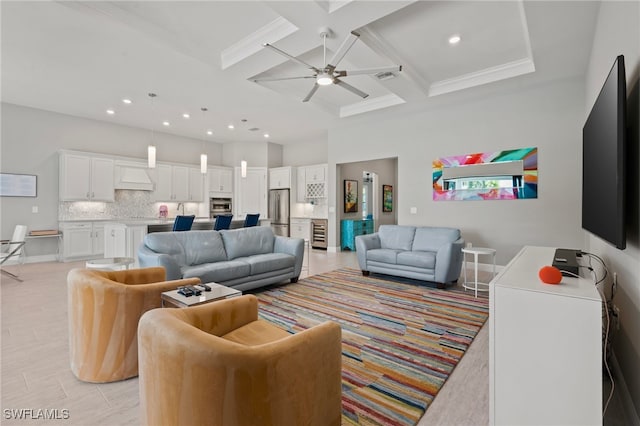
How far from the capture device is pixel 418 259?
4.46 meters

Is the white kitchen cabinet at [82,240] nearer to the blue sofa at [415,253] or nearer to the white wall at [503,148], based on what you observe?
the blue sofa at [415,253]

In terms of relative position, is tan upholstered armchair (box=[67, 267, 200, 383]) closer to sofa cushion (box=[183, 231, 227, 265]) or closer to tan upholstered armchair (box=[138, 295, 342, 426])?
tan upholstered armchair (box=[138, 295, 342, 426])

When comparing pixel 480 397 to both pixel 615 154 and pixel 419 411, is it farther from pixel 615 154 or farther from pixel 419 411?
pixel 615 154

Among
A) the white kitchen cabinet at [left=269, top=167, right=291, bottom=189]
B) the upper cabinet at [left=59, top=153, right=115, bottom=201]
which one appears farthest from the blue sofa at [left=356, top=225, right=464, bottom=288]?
the upper cabinet at [left=59, top=153, right=115, bottom=201]

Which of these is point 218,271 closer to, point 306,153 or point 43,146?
point 43,146

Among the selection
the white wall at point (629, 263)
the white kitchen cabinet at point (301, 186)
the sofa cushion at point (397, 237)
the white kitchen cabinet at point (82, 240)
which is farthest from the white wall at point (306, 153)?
the white wall at point (629, 263)

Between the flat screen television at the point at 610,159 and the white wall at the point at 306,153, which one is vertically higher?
the white wall at the point at 306,153

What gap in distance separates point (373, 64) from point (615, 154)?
3420 millimetres

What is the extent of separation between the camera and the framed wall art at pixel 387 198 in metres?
9.71

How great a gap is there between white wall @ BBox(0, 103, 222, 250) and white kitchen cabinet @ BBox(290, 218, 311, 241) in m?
4.80

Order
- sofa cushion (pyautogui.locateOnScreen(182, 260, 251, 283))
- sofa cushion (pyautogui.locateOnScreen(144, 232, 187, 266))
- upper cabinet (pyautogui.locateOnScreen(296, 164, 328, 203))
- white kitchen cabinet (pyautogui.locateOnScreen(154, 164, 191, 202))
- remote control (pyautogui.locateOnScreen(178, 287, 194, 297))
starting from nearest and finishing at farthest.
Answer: remote control (pyautogui.locateOnScreen(178, 287, 194, 297)), sofa cushion (pyautogui.locateOnScreen(182, 260, 251, 283)), sofa cushion (pyautogui.locateOnScreen(144, 232, 187, 266)), white kitchen cabinet (pyautogui.locateOnScreen(154, 164, 191, 202)), upper cabinet (pyautogui.locateOnScreen(296, 164, 328, 203))

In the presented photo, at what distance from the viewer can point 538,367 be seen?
139cm

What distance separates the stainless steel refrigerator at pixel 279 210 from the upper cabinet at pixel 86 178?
4187mm

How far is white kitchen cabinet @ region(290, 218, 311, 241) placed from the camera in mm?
8742
